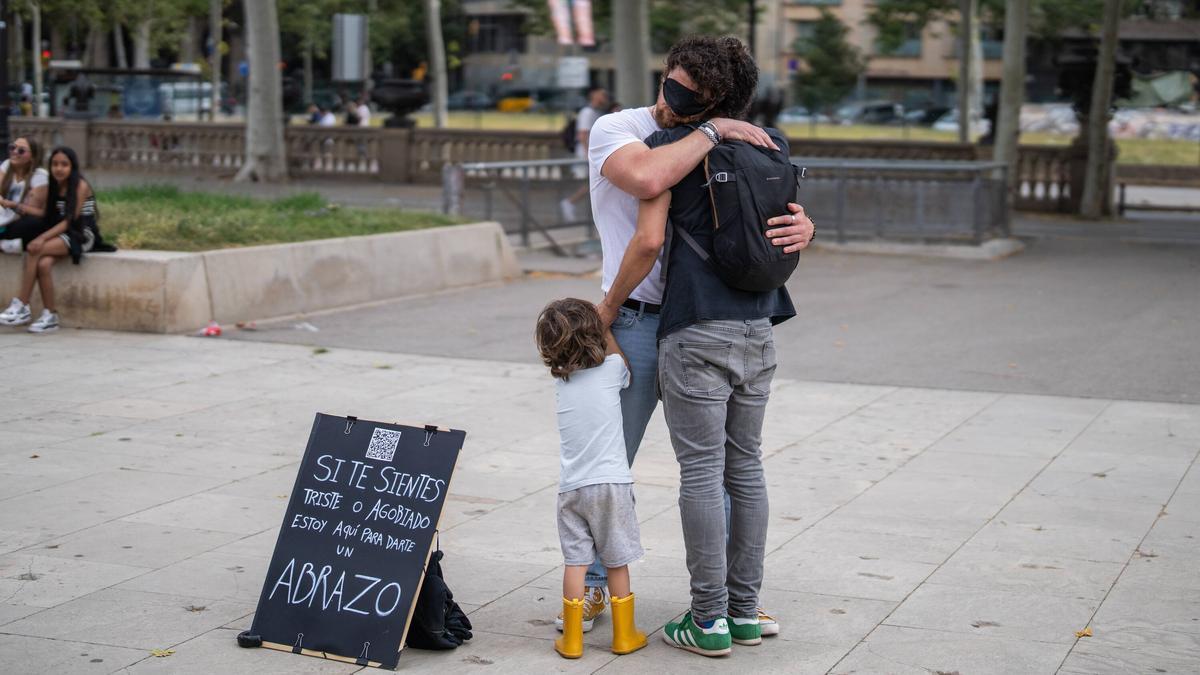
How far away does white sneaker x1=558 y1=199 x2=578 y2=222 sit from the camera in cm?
1861

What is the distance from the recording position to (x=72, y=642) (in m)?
4.82

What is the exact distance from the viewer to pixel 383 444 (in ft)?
16.3

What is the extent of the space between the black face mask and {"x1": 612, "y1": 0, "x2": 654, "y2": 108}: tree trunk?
22.3 meters

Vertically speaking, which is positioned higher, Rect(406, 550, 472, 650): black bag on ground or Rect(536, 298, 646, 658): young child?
Rect(536, 298, 646, 658): young child

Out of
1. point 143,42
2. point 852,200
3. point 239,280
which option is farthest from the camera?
point 143,42

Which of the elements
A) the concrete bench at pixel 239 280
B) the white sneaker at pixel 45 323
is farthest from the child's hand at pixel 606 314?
the white sneaker at pixel 45 323

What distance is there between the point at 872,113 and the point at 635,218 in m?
66.1

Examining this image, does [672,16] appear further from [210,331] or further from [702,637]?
[702,637]

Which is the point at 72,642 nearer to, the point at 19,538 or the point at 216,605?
the point at 216,605

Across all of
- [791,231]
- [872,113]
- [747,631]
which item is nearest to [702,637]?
[747,631]

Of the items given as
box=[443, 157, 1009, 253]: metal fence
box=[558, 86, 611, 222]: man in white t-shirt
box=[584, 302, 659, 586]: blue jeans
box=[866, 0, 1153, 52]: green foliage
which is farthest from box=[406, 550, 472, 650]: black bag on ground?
box=[866, 0, 1153, 52]: green foliage

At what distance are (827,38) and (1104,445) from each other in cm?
5737

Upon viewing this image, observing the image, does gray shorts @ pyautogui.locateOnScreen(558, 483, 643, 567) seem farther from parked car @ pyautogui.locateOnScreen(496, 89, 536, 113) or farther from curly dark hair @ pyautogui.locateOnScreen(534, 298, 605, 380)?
parked car @ pyautogui.locateOnScreen(496, 89, 536, 113)

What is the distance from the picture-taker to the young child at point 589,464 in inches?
184
